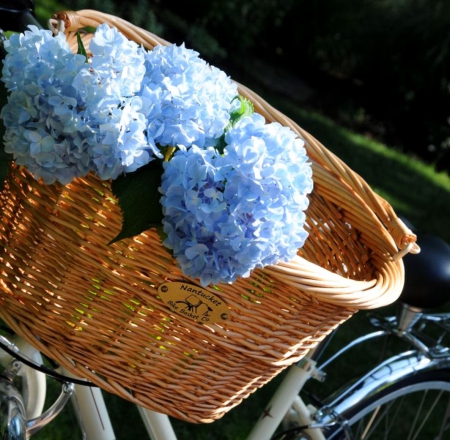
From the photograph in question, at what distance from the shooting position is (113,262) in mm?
914

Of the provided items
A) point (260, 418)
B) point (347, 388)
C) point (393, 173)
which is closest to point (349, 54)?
point (393, 173)

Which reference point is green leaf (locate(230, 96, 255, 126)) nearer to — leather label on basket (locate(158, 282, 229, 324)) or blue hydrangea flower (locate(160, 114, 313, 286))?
blue hydrangea flower (locate(160, 114, 313, 286))

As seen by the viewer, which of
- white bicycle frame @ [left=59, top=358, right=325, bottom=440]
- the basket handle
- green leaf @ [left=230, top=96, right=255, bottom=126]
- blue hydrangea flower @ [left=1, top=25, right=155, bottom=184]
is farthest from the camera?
white bicycle frame @ [left=59, top=358, right=325, bottom=440]

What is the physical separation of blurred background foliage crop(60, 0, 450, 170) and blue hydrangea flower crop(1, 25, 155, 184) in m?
5.10

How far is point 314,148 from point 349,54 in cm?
583

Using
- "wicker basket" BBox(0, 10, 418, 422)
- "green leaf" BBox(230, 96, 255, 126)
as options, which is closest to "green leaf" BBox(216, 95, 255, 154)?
"green leaf" BBox(230, 96, 255, 126)

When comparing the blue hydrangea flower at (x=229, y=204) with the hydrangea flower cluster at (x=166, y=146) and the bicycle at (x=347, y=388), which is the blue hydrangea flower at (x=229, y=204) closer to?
the hydrangea flower cluster at (x=166, y=146)

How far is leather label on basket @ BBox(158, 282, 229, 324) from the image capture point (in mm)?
912

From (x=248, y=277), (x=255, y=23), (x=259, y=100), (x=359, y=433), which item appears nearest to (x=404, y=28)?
(x=255, y=23)

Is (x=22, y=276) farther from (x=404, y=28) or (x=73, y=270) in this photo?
(x=404, y=28)

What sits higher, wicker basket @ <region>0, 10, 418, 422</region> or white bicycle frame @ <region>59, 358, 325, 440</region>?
wicker basket @ <region>0, 10, 418, 422</region>

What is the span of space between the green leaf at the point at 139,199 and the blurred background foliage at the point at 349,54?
16.8 feet

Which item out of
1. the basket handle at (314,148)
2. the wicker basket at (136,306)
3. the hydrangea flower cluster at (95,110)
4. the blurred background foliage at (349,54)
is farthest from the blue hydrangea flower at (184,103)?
the blurred background foliage at (349,54)

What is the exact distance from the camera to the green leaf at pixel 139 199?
847mm
